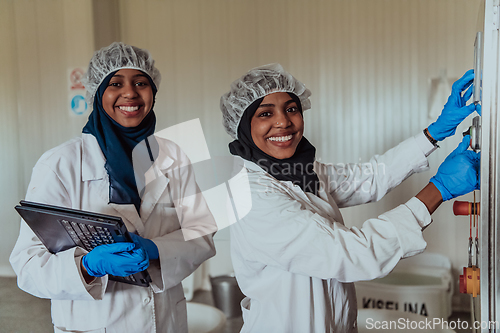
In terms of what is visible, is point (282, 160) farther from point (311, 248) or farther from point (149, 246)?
point (149, 246)

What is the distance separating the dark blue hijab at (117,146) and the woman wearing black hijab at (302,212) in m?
0.31

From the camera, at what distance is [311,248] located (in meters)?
0.98

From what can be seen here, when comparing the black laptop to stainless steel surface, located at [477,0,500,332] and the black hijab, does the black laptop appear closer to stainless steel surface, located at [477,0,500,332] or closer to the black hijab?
the black hijab

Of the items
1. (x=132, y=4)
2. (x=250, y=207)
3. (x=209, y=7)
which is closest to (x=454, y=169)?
(x=250, y=207)

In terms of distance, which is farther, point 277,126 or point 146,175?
point 146,175

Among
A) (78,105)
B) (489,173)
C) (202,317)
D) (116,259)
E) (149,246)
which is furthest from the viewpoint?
(78,105)

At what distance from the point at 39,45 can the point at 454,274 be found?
266 centimetres

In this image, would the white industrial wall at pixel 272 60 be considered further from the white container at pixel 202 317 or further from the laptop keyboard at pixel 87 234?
the laptop keyboard at pixel 87 234

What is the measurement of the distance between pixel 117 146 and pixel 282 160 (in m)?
0.51

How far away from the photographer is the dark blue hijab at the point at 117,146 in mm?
1232

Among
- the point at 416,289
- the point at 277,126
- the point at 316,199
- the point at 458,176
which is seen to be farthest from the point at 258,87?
the point at 416,289

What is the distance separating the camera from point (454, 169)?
0.98 metres

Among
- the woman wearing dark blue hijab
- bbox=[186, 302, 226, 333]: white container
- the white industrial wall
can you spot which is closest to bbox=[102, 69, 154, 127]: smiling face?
the woman wearing dark blue hijab

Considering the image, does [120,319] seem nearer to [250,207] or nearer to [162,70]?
[250,207]
